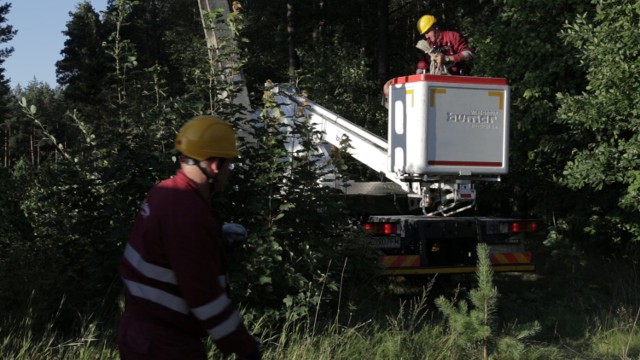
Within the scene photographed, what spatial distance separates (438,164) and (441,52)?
1.49 metres

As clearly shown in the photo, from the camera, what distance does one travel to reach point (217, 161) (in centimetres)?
292

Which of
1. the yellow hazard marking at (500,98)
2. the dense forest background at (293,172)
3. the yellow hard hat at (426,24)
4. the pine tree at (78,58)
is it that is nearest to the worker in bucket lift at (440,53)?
the yellow hard hat at (426,24)

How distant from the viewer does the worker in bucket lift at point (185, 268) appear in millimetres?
2752

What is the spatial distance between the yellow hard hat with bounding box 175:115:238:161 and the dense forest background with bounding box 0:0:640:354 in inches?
121

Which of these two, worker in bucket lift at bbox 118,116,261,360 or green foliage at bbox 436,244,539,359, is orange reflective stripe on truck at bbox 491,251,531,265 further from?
worker in bucket lift at bbox 118,116,261,360

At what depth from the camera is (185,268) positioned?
2.73 m

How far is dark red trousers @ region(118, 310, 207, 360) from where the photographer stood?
2.84 meters

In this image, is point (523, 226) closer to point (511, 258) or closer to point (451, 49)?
point (511, 258)

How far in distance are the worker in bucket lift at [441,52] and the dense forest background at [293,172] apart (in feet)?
4.51

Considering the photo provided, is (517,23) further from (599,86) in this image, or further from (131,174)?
(131,174)

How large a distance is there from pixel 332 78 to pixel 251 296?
40.9 ft

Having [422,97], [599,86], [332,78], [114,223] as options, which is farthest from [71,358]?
[332,78]

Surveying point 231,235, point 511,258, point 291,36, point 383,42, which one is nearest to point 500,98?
point 511,258

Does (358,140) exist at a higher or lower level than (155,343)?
higher
